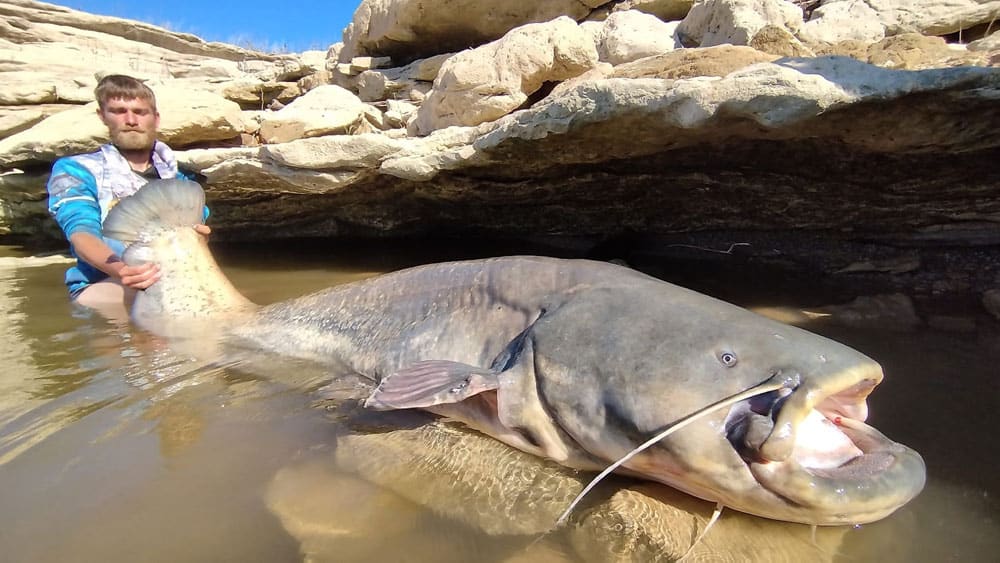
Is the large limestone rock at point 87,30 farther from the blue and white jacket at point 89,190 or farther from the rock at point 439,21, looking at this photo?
the blue and white jacket at point 89,190

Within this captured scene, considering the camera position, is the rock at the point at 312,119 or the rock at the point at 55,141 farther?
the rock at the point at 312,119

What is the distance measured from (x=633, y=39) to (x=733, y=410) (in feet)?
14.1

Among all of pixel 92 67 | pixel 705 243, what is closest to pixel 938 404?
pixel 705 243

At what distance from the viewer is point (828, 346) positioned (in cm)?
155

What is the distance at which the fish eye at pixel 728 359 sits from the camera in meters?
1.59

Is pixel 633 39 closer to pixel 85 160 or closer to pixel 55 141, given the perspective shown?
pixel 85 160

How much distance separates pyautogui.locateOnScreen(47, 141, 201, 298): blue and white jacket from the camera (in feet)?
12.5

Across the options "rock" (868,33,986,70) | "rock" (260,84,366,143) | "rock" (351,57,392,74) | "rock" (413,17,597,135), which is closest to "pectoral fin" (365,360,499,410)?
"rock" (868,33,986,70)

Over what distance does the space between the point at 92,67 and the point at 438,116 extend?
7522mm

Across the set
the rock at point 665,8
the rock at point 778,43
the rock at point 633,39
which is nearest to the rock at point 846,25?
the rock at point 778,43

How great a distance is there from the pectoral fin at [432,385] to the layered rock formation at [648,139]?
1.54m

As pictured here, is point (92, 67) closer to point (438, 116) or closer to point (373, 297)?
point (438, 116)

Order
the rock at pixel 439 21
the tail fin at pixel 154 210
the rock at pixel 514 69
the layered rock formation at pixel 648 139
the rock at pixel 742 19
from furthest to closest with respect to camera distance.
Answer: the rock at pixel 439 21, the rock at pixel 514 69, the rock at pixel 742 19, the tail fin at pixel 154 210, the layered rock formation at pixel 648 139

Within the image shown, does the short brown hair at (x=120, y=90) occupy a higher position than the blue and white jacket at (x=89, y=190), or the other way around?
the short brown hair at (x=120, y=90)
